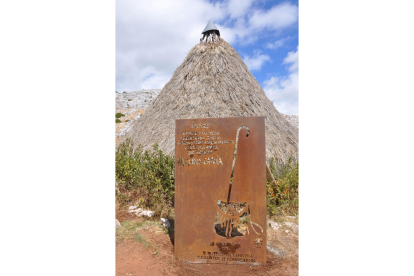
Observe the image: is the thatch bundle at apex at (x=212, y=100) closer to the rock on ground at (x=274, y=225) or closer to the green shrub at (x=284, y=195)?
the green shrub at (x=284, y=195)

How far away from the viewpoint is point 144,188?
4977 millimetres

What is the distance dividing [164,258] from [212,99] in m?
4.28

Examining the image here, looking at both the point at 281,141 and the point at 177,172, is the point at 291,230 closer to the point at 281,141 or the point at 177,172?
the point at 177,172

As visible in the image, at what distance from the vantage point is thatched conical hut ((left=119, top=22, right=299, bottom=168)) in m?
6.14

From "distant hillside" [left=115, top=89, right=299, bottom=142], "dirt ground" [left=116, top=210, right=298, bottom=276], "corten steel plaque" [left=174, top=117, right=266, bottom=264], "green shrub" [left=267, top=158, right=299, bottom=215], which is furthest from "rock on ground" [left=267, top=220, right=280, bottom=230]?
"distant hillside" [left=115, top=89, right=299, bottom=142]

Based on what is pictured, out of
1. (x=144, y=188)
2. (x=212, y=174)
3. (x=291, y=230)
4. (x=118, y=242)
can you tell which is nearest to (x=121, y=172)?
(x=144, y=188)

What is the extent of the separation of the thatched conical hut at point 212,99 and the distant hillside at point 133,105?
4.49 metres

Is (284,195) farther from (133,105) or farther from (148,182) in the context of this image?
(133,105)

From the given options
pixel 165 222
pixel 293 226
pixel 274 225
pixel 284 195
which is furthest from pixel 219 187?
pixel 284 195

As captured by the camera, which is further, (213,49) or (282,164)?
(213,49)

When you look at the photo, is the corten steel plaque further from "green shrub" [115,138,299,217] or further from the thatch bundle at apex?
the thatch bundle at apex

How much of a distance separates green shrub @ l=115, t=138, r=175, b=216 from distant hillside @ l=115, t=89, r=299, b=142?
5833mm

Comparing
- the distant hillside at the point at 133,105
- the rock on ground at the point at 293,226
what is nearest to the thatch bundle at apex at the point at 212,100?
the rock on ground at the point at 293,226

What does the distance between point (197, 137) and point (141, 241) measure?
1888 millimetres
